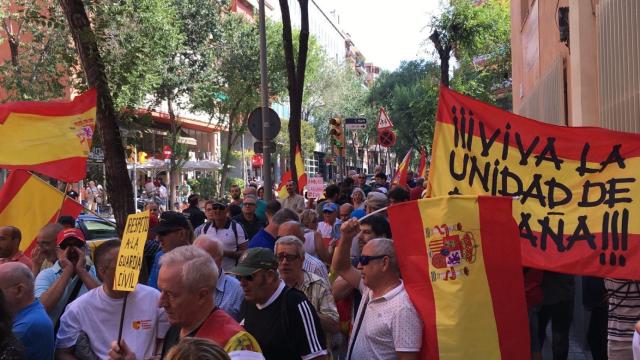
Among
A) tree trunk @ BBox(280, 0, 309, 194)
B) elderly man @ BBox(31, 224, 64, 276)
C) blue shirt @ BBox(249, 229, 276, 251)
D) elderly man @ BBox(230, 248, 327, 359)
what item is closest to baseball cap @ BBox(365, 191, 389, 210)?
blue shirt @ BBox(249, 229, 276, 251)

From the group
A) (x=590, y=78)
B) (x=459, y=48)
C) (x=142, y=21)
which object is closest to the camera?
(x=590, y=78)

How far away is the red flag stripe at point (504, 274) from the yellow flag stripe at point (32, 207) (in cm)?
459

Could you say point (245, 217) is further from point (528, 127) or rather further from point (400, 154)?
point (400, 154)

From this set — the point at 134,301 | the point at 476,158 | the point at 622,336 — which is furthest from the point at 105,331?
the point at 622,336

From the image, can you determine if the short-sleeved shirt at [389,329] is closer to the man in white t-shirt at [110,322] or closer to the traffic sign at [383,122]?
the man in white t-shirt at [110,322]

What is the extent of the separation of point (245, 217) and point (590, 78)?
6.41m

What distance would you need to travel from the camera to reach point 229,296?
5.72m

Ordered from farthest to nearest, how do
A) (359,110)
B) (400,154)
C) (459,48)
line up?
(359,110) → (400,154) → (459,48)

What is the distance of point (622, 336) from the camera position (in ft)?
19.4

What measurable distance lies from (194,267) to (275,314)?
780 millimetres

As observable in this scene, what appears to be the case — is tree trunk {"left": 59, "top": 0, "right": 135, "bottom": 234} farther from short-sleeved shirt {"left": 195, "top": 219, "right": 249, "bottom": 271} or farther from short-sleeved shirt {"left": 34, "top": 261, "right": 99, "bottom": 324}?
short-sleeved shirt {"left": 34, "top": 261, "right": 99, "bottom": 324}

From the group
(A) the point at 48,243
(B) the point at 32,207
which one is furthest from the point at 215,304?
(B) the point at 32,207

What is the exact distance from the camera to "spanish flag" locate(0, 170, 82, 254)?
7.88 meters

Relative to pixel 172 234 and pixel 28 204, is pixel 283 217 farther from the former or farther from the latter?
pixel 28 204
